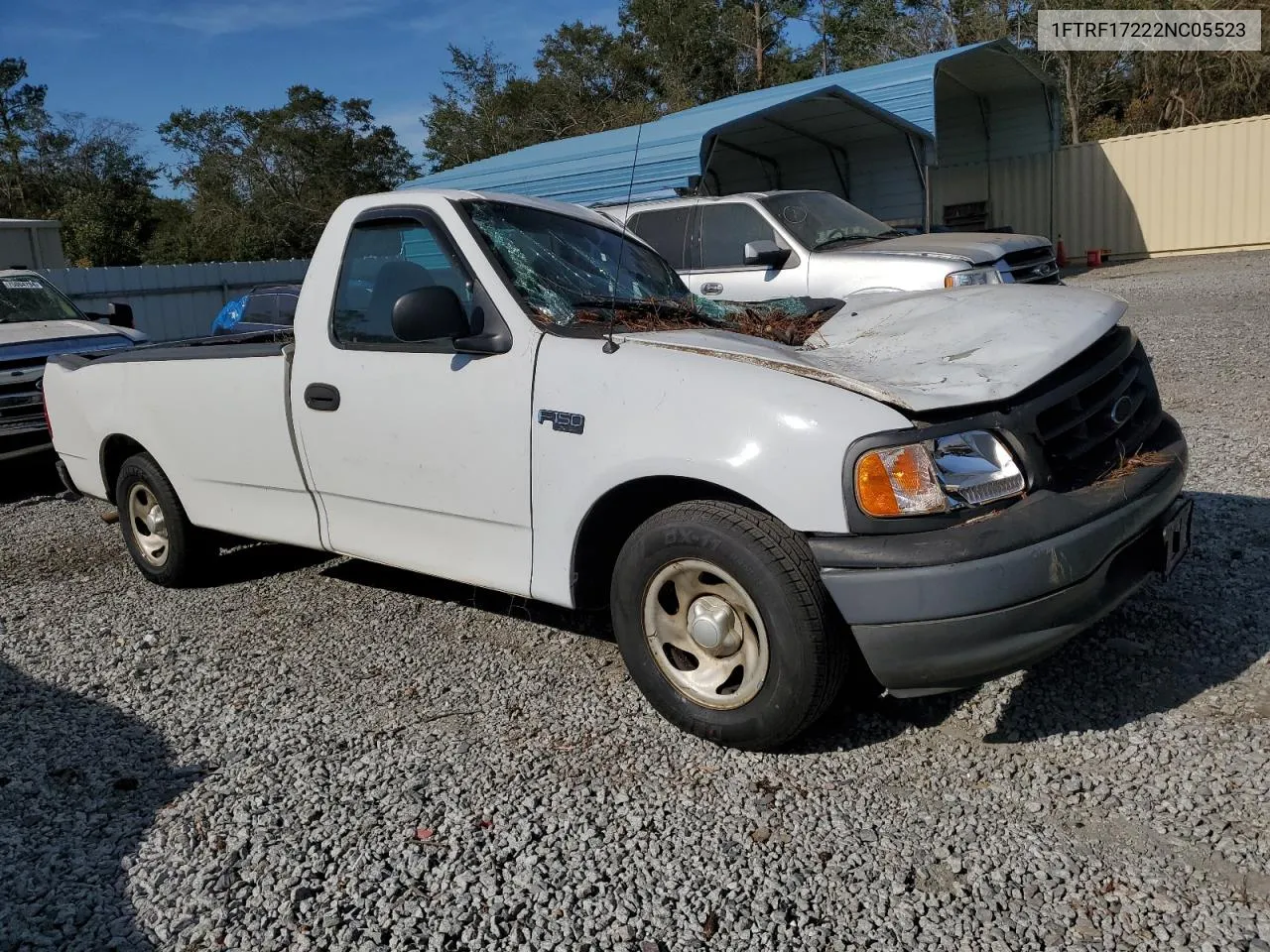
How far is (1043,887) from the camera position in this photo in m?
2.55

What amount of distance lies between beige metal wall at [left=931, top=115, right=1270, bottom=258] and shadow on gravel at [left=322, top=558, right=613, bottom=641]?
21.7m

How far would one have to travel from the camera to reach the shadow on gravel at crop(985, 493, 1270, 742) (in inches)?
133

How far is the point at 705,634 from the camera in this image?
3209 millimetres

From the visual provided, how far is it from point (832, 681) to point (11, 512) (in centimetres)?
705

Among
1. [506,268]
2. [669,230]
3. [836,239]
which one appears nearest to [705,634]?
[506,268]

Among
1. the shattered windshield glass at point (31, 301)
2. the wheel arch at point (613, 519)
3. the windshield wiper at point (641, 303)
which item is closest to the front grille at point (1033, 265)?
the windshield wiper at point (641, 303)

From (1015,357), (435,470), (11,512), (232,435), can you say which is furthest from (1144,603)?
(11,512)

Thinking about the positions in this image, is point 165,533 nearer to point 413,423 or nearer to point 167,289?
point 413,423

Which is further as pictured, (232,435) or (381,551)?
(232,435)

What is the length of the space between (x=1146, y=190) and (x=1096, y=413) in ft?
73.3

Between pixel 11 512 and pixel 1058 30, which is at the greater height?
pixel 1058 30

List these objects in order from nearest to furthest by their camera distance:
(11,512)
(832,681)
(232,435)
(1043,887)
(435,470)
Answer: (1043,887) < (832,681) < (435,470) < (232,435) < (11,512)

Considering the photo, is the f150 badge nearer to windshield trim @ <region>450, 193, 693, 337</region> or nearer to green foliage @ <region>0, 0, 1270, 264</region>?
windshield trim @ <region>450, 193, 693, 337</region>

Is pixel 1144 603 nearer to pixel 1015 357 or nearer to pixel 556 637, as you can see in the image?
pixel 1015 357
